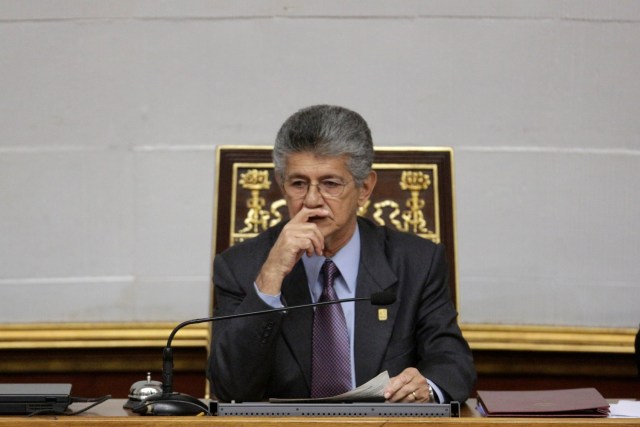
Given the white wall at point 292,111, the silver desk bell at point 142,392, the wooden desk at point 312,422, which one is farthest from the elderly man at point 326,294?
the white wall at point 292,111

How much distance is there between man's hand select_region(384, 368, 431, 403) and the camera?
2.20m

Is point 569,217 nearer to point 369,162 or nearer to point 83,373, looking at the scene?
point 369,162

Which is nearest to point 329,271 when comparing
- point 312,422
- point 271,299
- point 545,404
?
point 271,299

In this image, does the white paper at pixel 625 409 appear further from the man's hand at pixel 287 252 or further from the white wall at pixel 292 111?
the white wall at pixel 292 111

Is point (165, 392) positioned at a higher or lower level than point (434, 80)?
lower

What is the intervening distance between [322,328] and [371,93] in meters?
1.22

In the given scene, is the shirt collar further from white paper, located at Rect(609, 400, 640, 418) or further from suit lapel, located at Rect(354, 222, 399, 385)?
white paper, located at Rect(609, 400, 640, 418)

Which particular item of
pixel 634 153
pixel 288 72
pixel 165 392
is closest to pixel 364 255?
pixel 165 392

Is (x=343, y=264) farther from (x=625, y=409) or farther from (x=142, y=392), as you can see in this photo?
(x=625, y=409)

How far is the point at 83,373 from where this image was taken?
142 inches

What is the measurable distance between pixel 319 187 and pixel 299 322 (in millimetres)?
346

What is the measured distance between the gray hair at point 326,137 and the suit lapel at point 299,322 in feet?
0.89

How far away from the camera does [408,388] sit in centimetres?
224

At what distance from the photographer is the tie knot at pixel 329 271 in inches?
104
